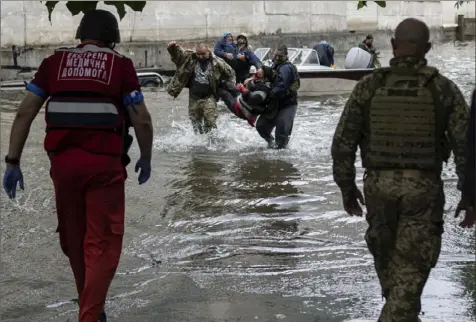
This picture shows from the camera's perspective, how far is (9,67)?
25.3m

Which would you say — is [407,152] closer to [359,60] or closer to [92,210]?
[92,210]

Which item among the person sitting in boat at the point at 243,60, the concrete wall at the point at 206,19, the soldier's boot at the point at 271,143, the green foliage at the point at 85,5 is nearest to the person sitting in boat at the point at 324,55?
the person sitting in boat at the point at 243,60

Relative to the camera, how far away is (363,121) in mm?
4477

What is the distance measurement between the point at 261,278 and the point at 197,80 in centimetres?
669

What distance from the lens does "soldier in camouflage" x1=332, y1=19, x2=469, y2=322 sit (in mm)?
4320

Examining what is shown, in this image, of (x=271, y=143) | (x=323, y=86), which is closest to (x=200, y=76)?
(x=271, y=143)

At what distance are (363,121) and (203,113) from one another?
8.31m

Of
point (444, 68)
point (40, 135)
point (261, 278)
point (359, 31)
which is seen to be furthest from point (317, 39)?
point (261, 278)

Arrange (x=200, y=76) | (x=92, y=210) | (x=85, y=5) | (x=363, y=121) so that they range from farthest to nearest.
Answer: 1. (x=200, y=76)
2. (x=85, y=5)
3. (x=92, y=210)
4. (x=363, y=121)

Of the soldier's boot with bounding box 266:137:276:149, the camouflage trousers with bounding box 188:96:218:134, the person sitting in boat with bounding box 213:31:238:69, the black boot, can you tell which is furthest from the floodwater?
the person sitting in boat with bounding box 213:31:238:69

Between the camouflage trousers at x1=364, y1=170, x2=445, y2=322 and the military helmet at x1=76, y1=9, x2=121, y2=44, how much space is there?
167cm

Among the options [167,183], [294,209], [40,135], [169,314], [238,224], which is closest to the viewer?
[169,314]

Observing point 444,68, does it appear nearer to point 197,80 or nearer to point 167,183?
point 197,80

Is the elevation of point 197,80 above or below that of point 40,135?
above
